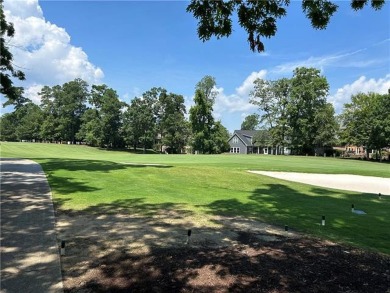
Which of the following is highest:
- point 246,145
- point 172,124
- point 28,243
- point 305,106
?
point 305,106

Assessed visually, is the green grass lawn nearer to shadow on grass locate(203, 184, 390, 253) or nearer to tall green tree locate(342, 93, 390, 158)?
shadow on grass locate(203, 184, 390, 253)

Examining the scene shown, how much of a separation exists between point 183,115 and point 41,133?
38031mm

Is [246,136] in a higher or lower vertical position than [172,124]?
lower

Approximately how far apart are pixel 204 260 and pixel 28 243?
9.77ft

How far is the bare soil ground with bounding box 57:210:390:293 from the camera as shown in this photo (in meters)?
4.51

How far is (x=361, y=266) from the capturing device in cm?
542

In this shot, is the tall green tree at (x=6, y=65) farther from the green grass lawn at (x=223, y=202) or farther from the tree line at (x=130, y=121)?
the tree line at (x=130, y=121)

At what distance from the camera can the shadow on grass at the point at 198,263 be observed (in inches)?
177

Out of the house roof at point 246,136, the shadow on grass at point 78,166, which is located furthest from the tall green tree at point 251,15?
the house roof at point 246,136

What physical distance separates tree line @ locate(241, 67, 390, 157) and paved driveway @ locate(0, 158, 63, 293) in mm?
63388

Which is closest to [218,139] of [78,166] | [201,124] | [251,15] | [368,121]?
[201,124]

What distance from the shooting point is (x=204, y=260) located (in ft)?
17.5

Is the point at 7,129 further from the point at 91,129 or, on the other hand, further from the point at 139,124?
the point at 139,124

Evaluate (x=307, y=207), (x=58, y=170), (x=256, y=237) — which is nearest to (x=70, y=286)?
(x=256, y=237)
